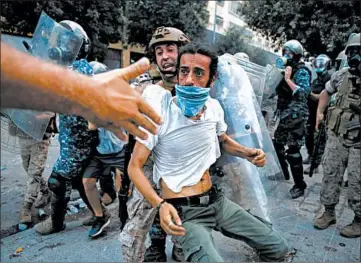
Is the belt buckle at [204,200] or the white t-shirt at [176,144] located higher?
the white t-shirt at [176,144]

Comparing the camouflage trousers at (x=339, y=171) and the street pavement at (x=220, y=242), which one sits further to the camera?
the camouflage trousers at (x=339, y=171)

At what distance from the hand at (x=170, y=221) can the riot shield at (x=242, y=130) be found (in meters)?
0.96

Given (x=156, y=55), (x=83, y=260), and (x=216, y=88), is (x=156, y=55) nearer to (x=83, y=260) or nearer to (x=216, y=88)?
(x=216, y=88)

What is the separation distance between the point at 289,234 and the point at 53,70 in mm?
2990

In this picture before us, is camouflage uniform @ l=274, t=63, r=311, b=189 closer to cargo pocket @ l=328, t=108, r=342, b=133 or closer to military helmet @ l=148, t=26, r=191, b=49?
cargo pocket @ l=328, t=108, r=342, b=133

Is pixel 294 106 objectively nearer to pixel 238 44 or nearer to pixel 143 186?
pixel 143 186

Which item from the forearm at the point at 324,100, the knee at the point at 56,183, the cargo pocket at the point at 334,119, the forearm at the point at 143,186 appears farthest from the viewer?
the forearm at the point at 324,100

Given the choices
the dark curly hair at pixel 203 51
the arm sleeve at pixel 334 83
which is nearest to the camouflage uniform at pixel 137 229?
the dark curly hair at pixel 203 51

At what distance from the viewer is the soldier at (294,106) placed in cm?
426

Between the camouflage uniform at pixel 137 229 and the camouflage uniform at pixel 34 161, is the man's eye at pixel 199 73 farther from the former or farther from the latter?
the camouflage uniform at pixel 34 161

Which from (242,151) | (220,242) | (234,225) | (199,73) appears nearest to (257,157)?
(242,151)

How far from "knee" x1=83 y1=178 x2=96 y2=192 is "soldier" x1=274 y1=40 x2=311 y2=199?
8.09 ft

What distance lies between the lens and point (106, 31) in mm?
13219

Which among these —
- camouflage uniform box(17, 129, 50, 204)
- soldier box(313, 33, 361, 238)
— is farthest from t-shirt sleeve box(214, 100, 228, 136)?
camouflage uniform box(17, 129, 50, 204)
